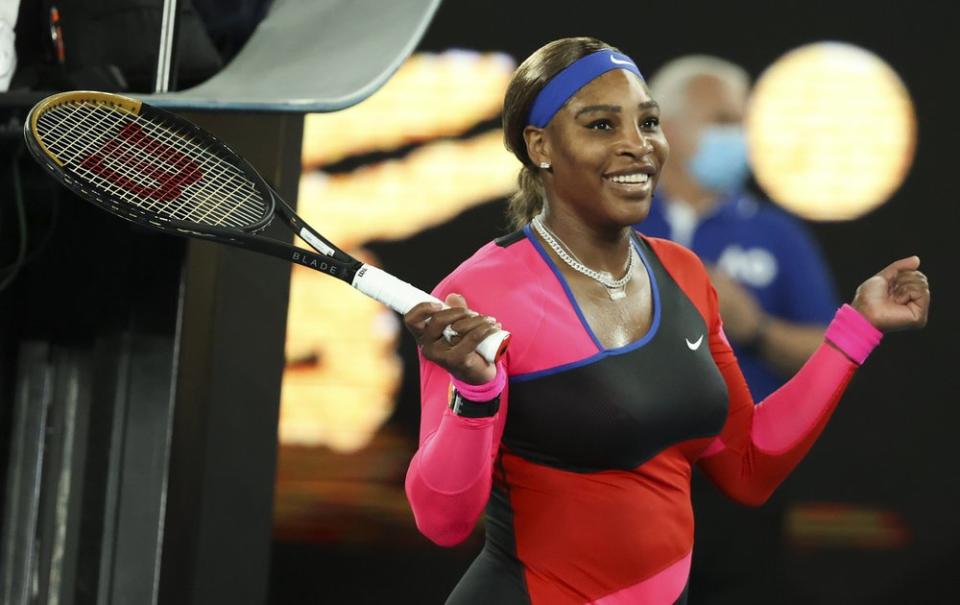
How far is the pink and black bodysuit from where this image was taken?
5.54ft

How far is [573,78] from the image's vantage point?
180cm

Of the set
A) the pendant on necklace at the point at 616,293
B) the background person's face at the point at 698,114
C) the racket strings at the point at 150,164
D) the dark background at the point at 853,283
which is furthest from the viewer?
the dark background at the point at 853,283

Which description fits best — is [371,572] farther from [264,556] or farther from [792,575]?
[264,556]

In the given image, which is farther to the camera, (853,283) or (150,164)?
(853,283)

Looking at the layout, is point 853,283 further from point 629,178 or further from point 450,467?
point 450,467

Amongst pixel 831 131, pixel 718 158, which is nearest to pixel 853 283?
pixel 831 131

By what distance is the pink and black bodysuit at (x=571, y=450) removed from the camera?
169 cm

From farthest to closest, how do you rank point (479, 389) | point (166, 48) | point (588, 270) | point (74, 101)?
1. point (166, 48)
2. point (74, 101)
3. point (588, 270)
4. point (479, 389)

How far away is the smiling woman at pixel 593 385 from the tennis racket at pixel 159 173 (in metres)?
0.22

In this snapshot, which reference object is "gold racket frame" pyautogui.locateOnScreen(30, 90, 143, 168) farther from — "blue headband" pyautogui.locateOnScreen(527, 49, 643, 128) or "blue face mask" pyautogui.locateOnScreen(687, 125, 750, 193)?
"blue face mask" pyautogui.locateOnScreen(687, 125, 750, 193)

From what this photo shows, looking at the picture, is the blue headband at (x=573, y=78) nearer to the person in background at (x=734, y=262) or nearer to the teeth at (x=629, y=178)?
the teeth at (x=629, y=178)

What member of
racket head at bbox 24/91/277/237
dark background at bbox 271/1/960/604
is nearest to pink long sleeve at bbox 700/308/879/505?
racket head at bbox 24/91/277/237

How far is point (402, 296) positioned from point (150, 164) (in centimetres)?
51

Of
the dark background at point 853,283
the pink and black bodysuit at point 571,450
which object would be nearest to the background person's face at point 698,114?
the dark background at point 853,283
